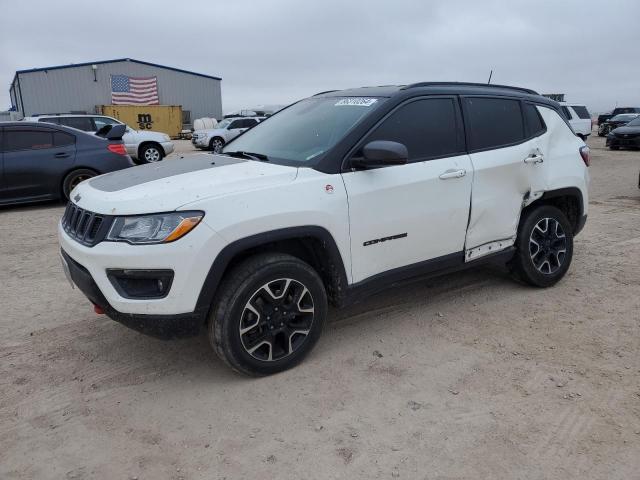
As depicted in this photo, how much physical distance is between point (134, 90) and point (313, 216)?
41595 mm

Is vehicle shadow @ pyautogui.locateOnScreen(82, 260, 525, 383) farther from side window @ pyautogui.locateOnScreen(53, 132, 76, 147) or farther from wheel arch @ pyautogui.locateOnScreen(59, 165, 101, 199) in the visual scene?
side window @ pyautogui.locateOnScreen(53, 132, 76, 147)

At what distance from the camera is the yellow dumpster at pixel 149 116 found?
36938 millimetres

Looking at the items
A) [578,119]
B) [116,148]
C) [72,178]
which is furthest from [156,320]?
[578,119]

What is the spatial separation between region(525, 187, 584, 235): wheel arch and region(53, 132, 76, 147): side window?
7612 millimetres

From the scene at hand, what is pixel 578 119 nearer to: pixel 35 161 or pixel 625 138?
pixel 625 138

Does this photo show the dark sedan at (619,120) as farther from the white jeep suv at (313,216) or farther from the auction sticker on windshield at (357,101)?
the auction sticker on windshield at (357,101)

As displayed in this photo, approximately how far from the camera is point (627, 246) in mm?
6020

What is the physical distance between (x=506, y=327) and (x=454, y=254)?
665 millimetres

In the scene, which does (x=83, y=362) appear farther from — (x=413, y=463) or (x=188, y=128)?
(x=188, y=128)

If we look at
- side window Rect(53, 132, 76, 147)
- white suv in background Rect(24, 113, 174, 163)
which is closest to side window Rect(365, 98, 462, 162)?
side window Rect(53, 132, 76, 147)

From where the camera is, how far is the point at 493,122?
4.21 metres

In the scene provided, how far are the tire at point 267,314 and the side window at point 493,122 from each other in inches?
70.7

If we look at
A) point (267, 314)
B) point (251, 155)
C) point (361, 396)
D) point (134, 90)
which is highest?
point (134, 90)

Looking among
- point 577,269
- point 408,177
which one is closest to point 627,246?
point 577,269
